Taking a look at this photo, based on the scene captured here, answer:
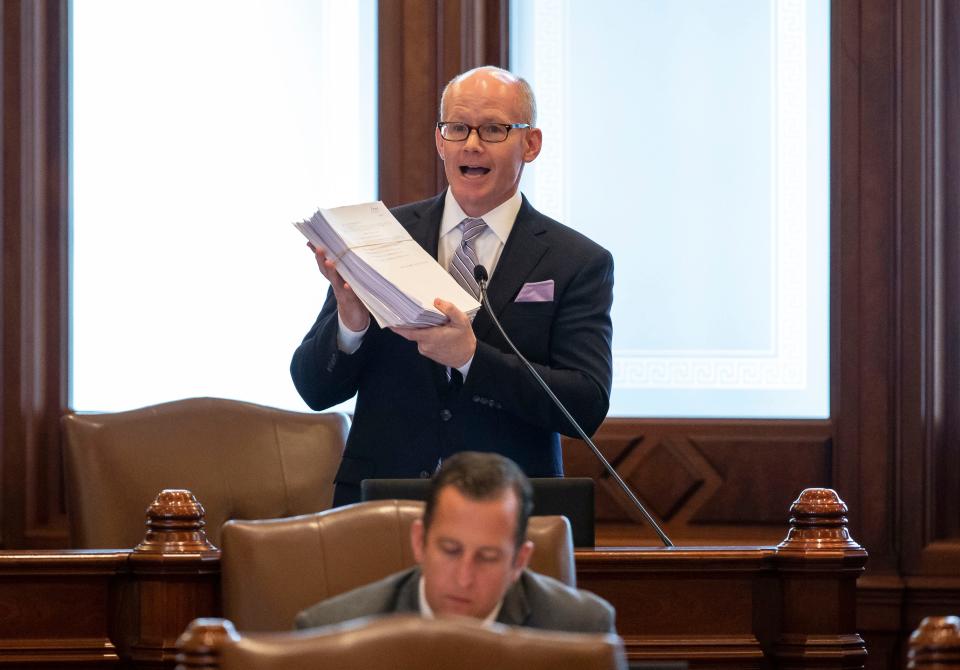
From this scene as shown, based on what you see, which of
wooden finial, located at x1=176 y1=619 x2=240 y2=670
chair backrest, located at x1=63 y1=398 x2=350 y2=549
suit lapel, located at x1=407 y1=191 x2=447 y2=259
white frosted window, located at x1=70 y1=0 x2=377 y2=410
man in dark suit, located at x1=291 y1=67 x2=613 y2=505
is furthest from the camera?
white frosted window, located at x1=70 y1=0 x2=377 y2=410

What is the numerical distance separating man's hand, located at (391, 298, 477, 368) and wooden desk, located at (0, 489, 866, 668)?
420mm

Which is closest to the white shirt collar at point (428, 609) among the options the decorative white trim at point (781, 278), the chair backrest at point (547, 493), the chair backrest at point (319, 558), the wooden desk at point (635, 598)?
the chair backrest at point (319, 558)

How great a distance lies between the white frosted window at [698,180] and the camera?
4133 mm

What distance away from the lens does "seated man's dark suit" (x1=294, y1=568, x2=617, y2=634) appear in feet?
6.18

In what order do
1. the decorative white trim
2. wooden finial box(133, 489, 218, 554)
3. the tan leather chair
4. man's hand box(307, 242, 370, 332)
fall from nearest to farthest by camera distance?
the tan leather chair
wooden finial box(133, 489, 218, 554)
man's hand box(307, 242, 370, 332)
the decorative white trim

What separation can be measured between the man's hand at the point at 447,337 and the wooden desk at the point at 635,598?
1.38 ft

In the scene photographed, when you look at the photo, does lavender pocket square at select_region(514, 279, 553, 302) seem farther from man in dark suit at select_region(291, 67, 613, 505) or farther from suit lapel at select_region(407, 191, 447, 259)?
suit lapel at select_region(407, 191, 447, 259)

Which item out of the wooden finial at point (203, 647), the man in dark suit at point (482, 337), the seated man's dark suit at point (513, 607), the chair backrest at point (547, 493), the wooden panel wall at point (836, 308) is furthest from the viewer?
the wooden panel wall at point (836, 308)

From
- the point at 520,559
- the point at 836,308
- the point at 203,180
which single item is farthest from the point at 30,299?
the point at 520,559

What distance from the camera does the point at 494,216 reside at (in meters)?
2.89

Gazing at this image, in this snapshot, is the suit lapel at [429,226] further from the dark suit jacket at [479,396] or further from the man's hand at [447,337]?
the man's hand at [447,337]

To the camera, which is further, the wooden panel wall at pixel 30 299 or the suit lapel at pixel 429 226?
the wooden panel wall at pixel 30 299

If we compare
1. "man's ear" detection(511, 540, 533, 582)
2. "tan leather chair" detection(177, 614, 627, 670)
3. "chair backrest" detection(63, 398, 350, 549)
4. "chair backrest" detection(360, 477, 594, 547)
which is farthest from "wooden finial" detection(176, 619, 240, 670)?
"chair backrest" detection(63, 398, 350, 549)

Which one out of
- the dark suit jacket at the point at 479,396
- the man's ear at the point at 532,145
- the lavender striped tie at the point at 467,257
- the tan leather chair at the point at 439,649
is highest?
the man's ear at the point at 532,145
